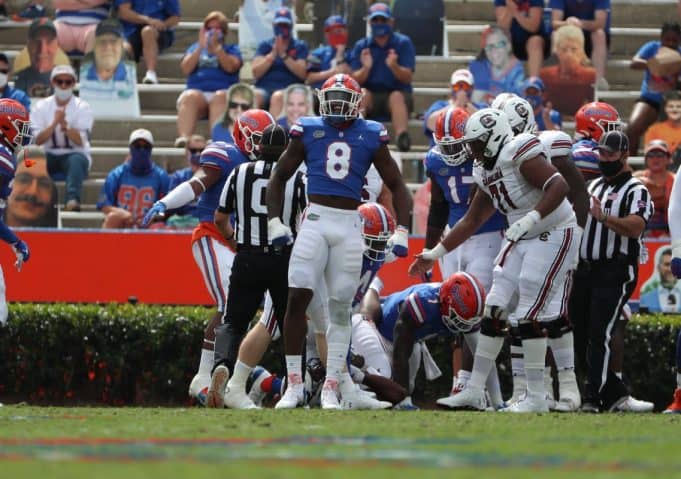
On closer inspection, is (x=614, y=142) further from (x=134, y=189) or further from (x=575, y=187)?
(x=134, y=189)

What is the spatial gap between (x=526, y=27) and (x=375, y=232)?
268 inches

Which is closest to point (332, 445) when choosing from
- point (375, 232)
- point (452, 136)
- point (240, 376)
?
point (240, 376)

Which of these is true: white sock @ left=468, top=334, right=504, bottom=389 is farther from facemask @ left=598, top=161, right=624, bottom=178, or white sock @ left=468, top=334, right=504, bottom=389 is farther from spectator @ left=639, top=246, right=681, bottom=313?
spectator @ left=639, top=246, right=681, bottom=313

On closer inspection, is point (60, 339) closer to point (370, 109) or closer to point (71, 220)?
point (71, 220)

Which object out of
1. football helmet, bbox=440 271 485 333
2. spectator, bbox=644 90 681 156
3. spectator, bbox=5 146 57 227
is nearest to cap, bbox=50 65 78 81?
spectator, bbox=5 146 57 227

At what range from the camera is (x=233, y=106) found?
572 inches

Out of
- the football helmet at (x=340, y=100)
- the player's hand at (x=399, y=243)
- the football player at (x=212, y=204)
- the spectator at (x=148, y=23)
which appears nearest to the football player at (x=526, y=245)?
the player's hand at (x=399, y=243)

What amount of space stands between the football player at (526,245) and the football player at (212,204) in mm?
1687

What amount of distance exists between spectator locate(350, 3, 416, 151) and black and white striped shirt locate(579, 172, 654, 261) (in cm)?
546

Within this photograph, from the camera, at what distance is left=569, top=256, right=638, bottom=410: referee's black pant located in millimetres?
9250

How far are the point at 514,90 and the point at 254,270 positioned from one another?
21.4ft

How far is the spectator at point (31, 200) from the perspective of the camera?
13953mm

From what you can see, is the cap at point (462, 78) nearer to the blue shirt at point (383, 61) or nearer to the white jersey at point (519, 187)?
the blue shirt at point (383, 61)

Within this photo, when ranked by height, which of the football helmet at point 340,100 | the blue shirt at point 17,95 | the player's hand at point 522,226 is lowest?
the player's hand at point 522,226
